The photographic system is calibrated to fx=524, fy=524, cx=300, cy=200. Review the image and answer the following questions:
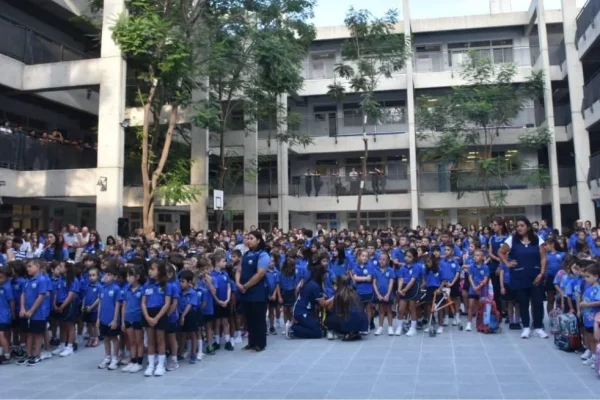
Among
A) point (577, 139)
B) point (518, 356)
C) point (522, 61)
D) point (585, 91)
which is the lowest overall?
point (518, 356)

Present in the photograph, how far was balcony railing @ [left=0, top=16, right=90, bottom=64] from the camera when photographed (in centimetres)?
1864

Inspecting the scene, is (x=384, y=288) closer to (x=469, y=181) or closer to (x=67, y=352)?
(x=67, y=352)

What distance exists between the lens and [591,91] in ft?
77.6

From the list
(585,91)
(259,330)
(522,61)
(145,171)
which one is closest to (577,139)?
(585,91)

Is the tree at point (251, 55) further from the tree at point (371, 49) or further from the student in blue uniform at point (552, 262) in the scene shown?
the student in blue uniform at point (552, 262)

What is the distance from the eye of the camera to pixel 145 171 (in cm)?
1888

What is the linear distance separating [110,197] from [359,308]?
40.1 feet

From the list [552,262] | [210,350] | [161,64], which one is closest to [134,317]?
[210,350]

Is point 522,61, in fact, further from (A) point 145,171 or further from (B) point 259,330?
(B) point 259,330

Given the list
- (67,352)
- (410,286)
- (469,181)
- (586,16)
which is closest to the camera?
(67,352)

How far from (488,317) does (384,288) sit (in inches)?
78.2

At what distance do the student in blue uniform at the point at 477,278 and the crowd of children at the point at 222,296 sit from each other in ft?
0.08

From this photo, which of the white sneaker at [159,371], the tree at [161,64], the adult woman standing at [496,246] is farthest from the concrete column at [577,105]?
the white sneaker at [159,371]

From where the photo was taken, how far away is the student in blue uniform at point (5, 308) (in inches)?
312
